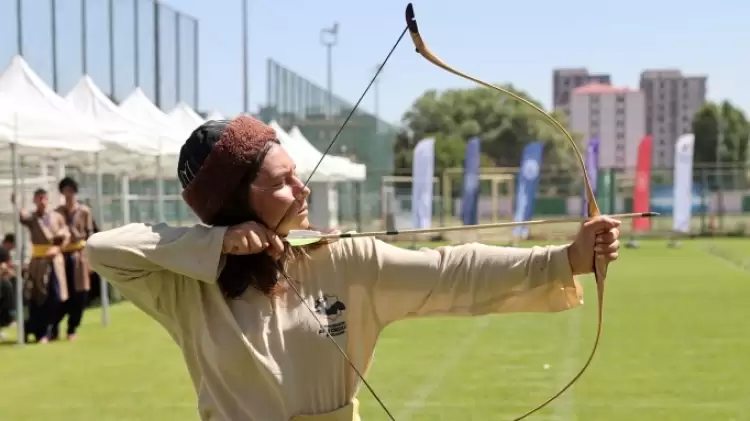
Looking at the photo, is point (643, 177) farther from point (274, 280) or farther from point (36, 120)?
point (274, 280)

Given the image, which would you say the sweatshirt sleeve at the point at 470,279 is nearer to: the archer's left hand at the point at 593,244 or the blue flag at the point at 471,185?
the archer's left hand at the point at 593,244

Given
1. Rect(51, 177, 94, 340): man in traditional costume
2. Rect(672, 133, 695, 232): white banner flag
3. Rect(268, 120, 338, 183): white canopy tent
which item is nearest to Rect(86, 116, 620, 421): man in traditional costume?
Rect(51, 177, 94, 340): man in traditional costume

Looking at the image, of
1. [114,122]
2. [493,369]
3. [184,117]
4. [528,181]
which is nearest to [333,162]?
[528,181]

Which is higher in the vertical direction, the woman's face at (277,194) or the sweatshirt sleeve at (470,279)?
the woman's face at (277,194)

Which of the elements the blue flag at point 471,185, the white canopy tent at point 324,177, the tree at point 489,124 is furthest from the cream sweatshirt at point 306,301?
the tree at point 489,124

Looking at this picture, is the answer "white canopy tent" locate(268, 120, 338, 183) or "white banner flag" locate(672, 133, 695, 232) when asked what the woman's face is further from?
"white banner flag" locate(672, 133, 695, 232)

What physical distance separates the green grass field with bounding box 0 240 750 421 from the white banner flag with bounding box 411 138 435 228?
10980mm

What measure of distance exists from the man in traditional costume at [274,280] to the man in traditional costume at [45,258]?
8.77 metres

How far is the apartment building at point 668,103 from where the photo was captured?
5054 inches

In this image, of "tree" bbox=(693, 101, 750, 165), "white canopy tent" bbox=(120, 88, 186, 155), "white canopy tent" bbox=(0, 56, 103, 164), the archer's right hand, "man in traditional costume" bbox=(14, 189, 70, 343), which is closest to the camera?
the archer's right hand

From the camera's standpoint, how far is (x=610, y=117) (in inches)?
4178

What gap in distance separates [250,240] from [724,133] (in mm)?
93490

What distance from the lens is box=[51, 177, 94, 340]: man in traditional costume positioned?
36.4 feet

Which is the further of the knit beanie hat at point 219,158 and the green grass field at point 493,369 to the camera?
the green grass field at point 493,369
